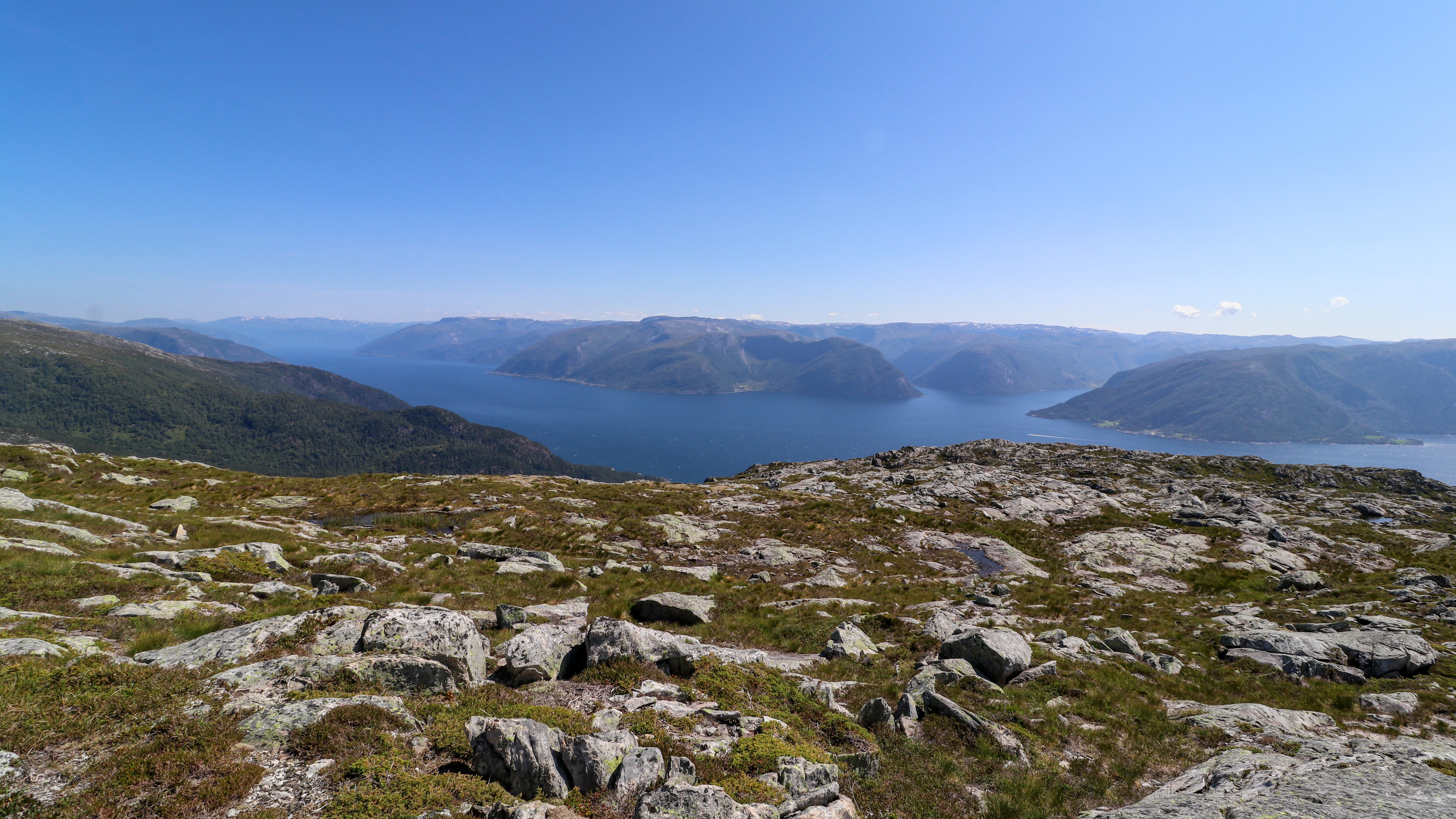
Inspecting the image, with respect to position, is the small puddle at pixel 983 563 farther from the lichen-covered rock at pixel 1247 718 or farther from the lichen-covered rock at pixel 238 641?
the lichen-covered rock at pixel 238 641

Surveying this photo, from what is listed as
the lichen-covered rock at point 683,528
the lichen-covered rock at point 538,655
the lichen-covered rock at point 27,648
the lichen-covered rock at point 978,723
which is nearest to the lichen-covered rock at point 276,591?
the lichen-covered rock at point 27,648

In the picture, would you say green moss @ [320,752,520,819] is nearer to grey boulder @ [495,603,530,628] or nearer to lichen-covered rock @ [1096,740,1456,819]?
grey boulder @ [495,603,530,628]

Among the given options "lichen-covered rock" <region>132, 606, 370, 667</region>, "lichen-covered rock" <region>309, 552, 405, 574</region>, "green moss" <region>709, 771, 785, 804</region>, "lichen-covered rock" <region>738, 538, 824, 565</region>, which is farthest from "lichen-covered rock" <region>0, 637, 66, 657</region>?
"lichen-covered rock" <region>738, 538, 824, 565</region>

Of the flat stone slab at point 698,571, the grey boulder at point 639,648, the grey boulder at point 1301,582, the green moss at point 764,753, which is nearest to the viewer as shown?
the green moss at point 764,753

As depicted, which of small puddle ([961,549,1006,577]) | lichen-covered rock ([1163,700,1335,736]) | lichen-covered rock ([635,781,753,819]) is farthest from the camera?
small puddle ([961,549,1006,577])

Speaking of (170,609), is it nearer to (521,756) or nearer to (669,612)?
(521,756)
